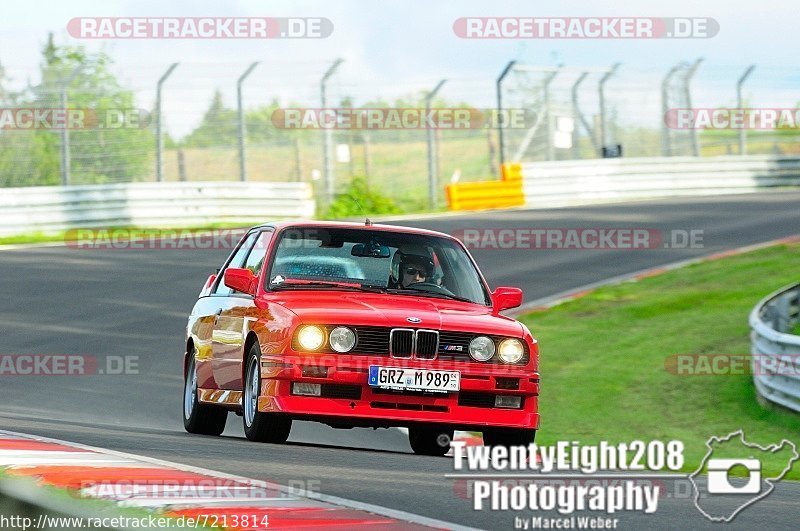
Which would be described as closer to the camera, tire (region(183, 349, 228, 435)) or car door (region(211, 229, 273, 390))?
car door (region(211, 229, 273, 390))

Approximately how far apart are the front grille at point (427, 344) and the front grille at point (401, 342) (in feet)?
0.15

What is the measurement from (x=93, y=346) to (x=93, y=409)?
2.84 meters

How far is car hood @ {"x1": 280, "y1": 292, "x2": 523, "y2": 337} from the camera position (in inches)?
353

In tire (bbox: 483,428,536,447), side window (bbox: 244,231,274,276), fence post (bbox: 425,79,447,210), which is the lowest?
tire (bbox: 483,428,536,447)

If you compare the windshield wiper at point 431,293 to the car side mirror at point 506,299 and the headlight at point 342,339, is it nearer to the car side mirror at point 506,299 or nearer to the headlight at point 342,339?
the car side mirror at point 506,299

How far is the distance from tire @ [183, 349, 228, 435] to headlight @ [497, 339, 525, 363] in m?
2.29

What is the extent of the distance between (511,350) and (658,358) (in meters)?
7.09

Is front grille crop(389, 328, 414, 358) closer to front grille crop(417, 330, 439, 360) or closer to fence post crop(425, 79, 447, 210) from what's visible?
front grille crop(417, 330, 439, 360)

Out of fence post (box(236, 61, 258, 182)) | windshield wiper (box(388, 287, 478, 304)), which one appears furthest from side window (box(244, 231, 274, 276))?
fence post (box(236, 61, 258, 182))

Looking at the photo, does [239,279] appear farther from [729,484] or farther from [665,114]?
[665,114]

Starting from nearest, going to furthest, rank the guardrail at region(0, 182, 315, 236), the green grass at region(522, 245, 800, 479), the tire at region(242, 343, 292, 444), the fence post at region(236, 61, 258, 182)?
the tire at region(242, 343, 292, 444) → the green grass at region(522, 245, 800, 479) → the guardrail at region(0, 182, 315, 236) → the fence post at region(236, 61, 258, 182)

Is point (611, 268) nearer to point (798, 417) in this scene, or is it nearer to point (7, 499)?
point (798, 417)

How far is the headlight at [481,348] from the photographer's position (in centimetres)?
912

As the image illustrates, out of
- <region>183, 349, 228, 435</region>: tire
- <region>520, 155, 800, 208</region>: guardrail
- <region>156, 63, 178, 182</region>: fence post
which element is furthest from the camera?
<region>520, 155, 800, 208</region>: guardrail
